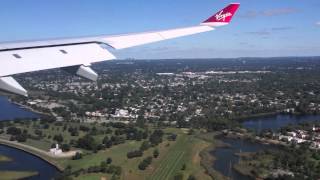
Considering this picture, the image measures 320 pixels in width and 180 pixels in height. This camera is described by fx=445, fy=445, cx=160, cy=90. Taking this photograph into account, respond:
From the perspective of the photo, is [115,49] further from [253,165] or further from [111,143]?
[111,143]

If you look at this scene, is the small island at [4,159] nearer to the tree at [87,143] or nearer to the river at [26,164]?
the river at [26,164]

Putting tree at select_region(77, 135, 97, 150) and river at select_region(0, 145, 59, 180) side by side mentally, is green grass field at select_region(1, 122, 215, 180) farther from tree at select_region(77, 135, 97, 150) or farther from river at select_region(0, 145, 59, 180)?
tree at select_region(77, 135, 97, 150)

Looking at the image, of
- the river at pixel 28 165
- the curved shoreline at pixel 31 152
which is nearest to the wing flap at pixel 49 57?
the river at pixel 28 165

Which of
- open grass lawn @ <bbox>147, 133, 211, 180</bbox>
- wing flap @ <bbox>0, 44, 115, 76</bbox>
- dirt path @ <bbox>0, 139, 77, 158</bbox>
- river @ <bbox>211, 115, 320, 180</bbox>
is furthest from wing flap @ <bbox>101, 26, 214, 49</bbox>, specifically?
dirt path @ <bbox>0, 139, 77, 158</bbox>

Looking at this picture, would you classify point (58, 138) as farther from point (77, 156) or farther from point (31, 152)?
point (77, 156)

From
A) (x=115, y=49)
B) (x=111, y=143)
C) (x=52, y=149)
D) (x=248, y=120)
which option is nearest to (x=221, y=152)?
(x=111, y=143)

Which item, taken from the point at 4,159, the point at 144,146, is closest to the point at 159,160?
the point at 144,146
